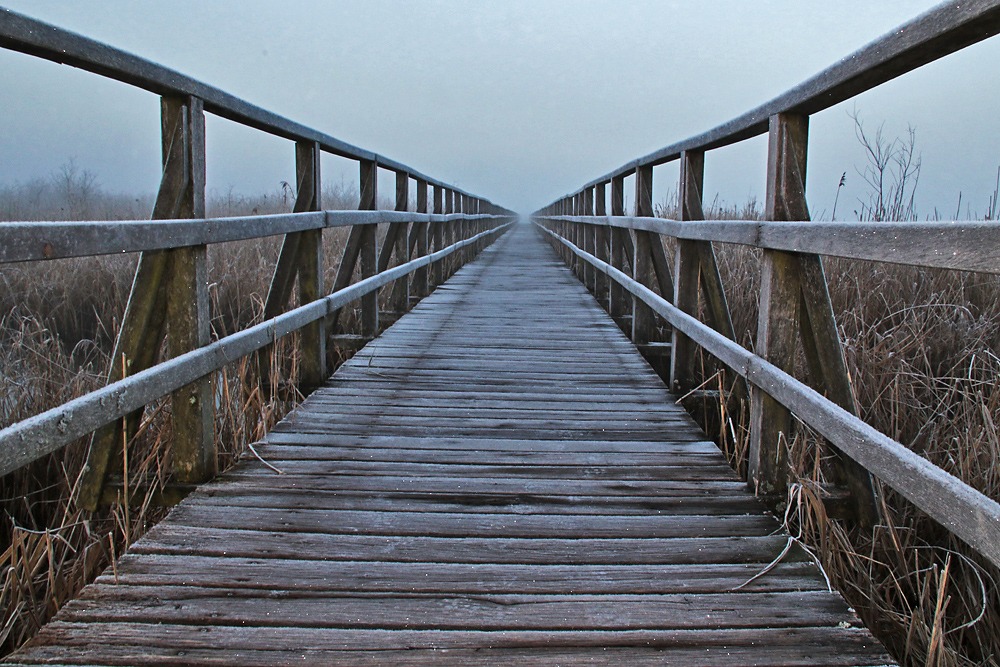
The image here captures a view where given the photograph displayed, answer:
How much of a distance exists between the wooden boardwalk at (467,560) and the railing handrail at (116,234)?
0.80 meters

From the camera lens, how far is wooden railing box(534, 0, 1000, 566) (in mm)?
1353

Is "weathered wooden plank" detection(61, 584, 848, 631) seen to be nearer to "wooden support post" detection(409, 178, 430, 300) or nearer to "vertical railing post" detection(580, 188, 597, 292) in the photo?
"wooden support post" detection(409, 178, 430, 300)

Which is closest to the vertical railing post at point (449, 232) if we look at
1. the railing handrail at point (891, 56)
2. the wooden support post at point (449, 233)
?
the wooden support post at point (449, 233)

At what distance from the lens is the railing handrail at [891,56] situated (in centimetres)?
139

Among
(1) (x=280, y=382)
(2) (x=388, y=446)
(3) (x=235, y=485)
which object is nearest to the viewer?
(3) (x=235, y=485)

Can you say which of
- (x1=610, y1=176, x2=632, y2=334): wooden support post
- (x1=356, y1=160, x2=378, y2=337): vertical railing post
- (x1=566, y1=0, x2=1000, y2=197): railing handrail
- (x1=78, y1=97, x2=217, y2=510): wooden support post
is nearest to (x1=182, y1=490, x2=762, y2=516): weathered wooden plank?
(x1=78, y1=97, x2=217, y2=510): wooden support post

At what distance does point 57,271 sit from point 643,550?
285 inches

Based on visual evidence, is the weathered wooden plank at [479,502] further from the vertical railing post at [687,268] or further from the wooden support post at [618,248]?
the wooden support post at [618,248]

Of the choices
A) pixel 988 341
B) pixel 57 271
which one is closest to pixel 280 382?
pixel 988 341

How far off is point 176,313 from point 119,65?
806mm

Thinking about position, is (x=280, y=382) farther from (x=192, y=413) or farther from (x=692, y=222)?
(x=692, y=222)

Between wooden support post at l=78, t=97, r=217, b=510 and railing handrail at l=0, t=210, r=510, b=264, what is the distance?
0.10 m

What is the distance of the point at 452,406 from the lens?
3.39m

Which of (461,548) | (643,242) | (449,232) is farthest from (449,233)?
(461,548)
